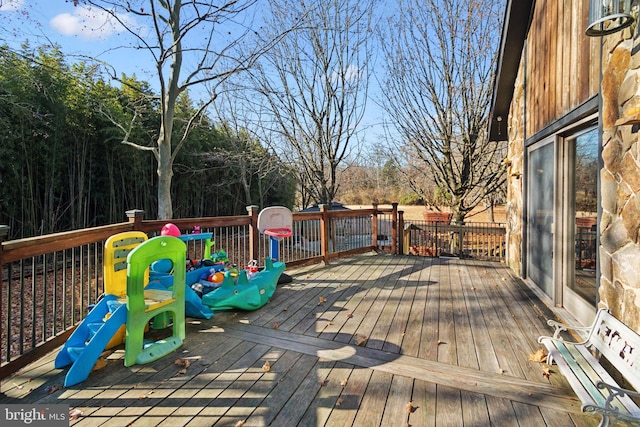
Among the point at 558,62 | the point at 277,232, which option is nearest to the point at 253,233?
the point at 277,232

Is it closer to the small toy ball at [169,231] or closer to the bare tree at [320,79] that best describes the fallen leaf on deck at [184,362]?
the small toy ball at [169,231]

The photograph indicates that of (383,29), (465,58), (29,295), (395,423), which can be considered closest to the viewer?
(395,423)

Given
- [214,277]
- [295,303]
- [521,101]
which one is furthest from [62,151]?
[521,101]

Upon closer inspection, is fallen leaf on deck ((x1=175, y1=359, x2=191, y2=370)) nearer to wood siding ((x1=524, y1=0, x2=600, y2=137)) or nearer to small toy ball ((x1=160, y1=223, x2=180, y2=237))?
small toy ball ((x1=160, y1=223, x2=180, y2=237))

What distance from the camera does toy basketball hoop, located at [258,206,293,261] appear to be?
4.32 metres

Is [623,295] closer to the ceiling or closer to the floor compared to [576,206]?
closer to the floor

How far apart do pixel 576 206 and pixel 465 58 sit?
518cm

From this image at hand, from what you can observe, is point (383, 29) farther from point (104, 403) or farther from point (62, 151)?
point (104, 403)

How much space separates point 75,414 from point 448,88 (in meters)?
7.91

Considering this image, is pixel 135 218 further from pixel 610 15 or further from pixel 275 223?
pixel 610 15

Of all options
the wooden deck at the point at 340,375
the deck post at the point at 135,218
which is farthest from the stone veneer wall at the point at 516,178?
the deck post at the point at 135,218

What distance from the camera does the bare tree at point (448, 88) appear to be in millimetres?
7016

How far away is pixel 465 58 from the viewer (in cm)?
706

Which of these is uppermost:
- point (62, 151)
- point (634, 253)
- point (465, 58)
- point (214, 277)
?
point (465, 58)
